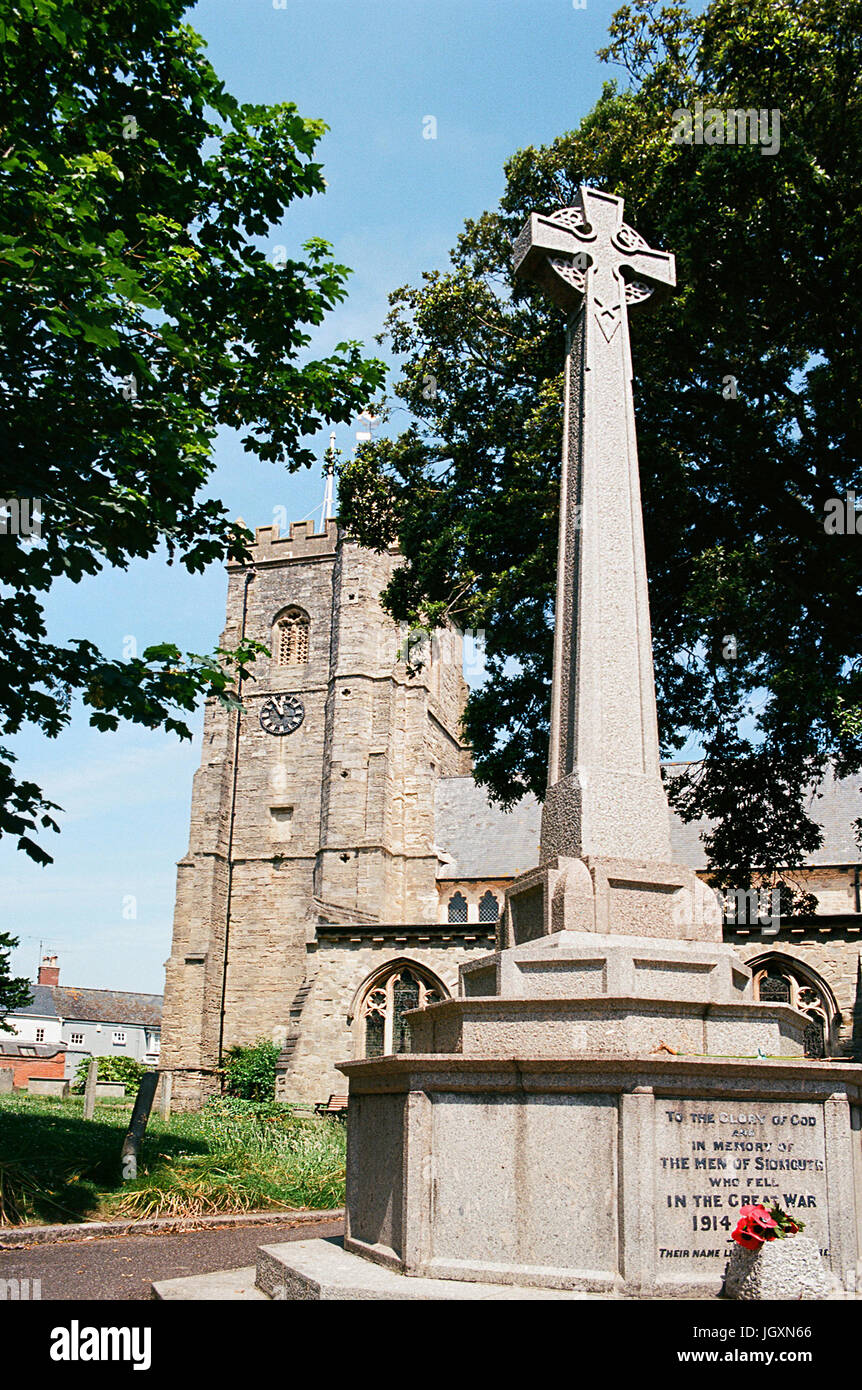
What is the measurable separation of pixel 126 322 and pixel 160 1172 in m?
8.99

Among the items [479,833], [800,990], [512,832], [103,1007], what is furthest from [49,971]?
[800,990]

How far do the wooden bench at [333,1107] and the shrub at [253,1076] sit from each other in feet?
21.3

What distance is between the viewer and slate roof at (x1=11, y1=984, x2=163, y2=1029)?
61.2 m

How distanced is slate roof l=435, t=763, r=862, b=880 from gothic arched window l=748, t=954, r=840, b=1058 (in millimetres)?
8639

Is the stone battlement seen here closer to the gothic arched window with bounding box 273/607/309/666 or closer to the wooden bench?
the gothic arched window with bounding box 273/607/309/666

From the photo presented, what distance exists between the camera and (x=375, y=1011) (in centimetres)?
2681

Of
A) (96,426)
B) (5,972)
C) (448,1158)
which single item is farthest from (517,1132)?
(5,972)

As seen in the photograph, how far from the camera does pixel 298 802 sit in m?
42.0

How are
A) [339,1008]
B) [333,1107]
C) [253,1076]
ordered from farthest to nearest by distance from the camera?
[253,1076] → [339,1008] → [333,1107]

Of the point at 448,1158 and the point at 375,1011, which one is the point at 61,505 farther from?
the point at 375,1011

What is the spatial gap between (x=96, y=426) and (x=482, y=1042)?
722cm

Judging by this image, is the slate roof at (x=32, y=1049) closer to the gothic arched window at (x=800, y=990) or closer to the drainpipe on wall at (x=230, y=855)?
the drainpipe on wall at (x=230, y=855)

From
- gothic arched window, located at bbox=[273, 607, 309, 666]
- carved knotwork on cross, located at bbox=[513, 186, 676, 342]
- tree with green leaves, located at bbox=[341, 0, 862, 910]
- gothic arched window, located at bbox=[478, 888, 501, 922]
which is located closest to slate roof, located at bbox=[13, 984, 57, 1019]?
gothic arched window, located at bbox=[273, 607, 309, 666]

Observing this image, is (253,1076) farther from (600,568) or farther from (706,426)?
(600,568)
